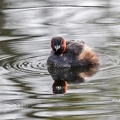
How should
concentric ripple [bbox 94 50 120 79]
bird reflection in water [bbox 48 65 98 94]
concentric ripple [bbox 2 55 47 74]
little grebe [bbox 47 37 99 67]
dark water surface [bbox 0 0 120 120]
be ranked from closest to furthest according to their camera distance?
dark water surface [bbox 0 0 120 120] < bird reflection in water [bbox 48 65 98 94] < concentric ripple [bbox 94 50 120 79] < concentric ripple [bbox 2 55 47 74] < little grebe [bbox 47 37 99 67]

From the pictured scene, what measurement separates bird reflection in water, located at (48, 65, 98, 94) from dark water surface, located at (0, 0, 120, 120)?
6cm

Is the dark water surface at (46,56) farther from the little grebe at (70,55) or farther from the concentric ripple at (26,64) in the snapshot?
the little grebe at (70,55)

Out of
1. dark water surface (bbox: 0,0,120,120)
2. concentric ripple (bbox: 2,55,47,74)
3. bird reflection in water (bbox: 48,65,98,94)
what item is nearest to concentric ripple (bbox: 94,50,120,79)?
dark water surface (bbox: 0,0,120,120)

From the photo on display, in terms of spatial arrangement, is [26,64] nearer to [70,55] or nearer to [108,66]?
[70,55]

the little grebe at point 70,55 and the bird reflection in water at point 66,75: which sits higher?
the little grebe at point 70,55

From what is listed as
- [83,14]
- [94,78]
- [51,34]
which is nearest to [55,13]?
[83,14]

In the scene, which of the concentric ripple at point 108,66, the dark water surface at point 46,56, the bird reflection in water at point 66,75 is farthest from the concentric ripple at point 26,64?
the concentric ripple at point 108,66

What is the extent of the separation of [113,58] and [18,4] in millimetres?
5539

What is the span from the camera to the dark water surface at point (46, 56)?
33.2 feet

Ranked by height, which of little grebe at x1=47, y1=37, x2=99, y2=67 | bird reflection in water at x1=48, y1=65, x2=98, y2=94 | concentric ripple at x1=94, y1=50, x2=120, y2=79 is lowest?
bird reflection in water at x1=48, y1=65, x2=98, y2=94

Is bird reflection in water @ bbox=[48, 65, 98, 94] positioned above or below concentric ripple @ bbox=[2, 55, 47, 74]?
below

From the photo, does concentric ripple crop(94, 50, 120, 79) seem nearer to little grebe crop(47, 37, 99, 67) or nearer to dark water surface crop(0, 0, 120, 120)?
dark water surface crop(0, 0, 120, 120)

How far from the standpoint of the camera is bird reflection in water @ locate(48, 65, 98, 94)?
11.5 metres

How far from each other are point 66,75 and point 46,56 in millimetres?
1272
